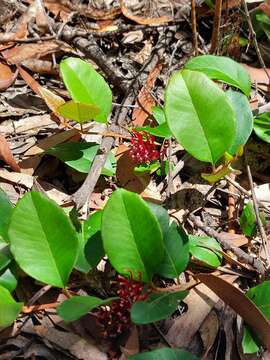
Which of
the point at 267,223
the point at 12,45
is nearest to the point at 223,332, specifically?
the point at 267,223

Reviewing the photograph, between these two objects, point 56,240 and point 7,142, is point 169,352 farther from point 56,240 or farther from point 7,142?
point 7,142

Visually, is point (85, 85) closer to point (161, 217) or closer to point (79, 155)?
point (79, 155)

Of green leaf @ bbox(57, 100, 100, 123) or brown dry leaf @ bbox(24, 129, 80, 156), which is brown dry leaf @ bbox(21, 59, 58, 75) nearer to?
brown dry leaf @ bbox(24, 129, 80, 156)

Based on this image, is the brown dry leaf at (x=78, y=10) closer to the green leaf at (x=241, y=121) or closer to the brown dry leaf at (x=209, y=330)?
the green leaf at (x=241, y=121)

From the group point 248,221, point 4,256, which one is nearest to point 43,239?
point 4,256

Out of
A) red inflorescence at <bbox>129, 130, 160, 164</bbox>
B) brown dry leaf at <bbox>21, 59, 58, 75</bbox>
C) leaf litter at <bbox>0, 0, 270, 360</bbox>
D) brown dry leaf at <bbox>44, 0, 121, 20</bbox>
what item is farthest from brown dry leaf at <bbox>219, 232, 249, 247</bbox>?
brown dry leaf at <bbox>44, 0, 121, 20</bbox>

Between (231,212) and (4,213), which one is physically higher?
(4,213)
